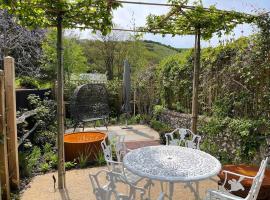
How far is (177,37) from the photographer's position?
5414 mm

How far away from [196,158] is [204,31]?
2.59 metres

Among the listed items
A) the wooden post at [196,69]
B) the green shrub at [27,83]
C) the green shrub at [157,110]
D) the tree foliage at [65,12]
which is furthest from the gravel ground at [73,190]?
the green shrub at [27,83]

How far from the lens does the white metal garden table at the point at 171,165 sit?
2.49 metres

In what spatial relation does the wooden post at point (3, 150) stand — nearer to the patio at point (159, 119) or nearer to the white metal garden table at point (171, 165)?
the patio at point (159, 119)

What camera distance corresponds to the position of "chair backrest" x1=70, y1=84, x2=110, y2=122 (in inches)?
294

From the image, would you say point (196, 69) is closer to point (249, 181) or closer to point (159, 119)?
point (249, 181)

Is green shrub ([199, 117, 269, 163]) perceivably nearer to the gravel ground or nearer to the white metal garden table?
the gravel ground

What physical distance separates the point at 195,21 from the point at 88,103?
14.1 ft

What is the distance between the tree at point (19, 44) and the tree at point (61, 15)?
12.0ft

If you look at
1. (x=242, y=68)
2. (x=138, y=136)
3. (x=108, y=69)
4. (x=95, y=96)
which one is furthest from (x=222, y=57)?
(x=108, y=69)

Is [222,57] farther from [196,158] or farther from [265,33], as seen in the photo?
[196,158]

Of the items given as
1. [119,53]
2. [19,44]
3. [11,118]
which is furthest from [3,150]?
[119,53]

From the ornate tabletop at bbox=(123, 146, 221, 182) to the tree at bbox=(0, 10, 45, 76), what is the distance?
5.36 meters

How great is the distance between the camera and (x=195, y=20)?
447 cm
